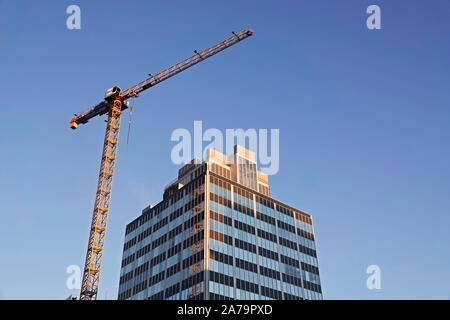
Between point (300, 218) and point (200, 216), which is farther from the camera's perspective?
point (300, 218)

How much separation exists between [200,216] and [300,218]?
34802 millimetres

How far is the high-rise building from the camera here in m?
103

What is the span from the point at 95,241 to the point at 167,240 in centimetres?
3268

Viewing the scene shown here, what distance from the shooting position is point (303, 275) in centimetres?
11938

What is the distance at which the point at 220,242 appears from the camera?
105m

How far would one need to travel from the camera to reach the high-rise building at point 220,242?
10288 centimetres

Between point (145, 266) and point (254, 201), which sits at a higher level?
point (254, 201)
